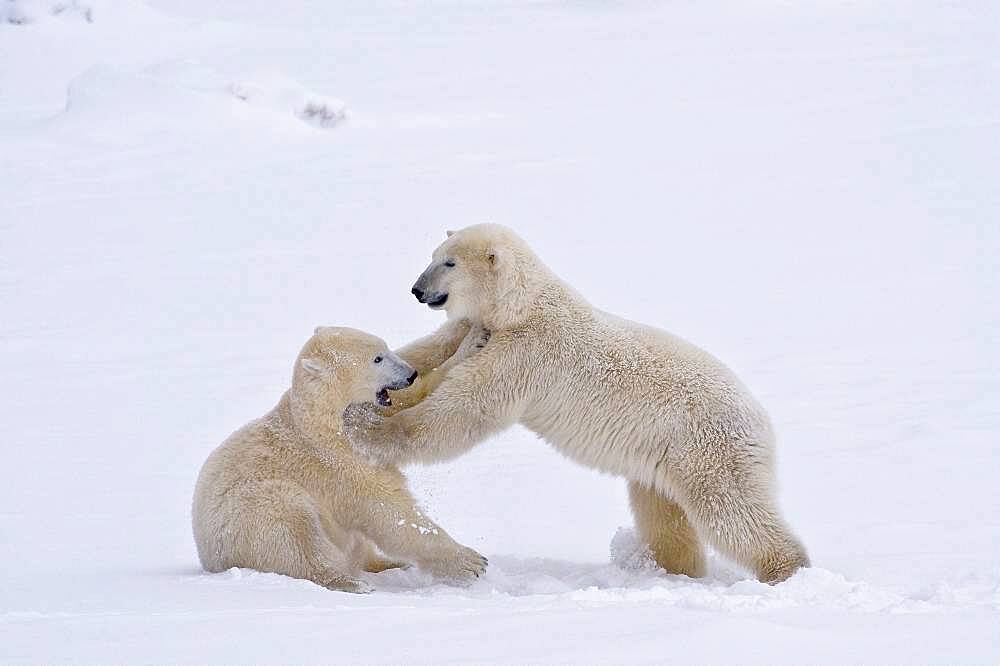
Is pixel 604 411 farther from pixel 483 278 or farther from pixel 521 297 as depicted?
pixel 483 278

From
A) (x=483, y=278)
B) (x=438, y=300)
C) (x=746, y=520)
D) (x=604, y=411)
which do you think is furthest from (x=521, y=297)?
(x=746, y=520)

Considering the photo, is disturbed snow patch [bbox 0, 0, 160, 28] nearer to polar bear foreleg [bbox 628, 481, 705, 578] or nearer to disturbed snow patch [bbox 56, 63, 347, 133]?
disturbed snow patch [bbox 56, 63, 347, 133]

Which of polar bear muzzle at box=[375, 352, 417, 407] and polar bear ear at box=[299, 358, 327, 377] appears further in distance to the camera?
polar bear muzzle at box=[375, 352, 417, 407]

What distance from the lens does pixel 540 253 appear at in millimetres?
14406

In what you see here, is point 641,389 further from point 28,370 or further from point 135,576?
point 28,370

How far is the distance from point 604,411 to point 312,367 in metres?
1.41

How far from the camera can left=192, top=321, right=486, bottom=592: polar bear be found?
5375 millimetres

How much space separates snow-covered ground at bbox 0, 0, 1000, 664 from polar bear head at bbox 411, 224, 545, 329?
1.28 m

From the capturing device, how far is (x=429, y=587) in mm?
5629

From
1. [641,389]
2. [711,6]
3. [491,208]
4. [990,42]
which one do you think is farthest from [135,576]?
[711,6]

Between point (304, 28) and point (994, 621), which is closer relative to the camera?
→ point (994, 621)

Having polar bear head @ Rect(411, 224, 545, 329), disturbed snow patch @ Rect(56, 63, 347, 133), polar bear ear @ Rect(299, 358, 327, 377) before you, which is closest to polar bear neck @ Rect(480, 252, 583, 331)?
polar bear head @ Rect(411, 224, 545, 329)

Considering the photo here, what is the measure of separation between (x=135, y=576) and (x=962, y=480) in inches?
176

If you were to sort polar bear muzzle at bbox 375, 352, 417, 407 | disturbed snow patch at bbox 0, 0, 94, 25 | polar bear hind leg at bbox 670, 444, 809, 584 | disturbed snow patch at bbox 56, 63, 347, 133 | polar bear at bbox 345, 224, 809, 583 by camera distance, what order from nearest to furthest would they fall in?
polar bear hind leg at bbox 670, 444, 809, 584
polar bear at bbox 345, 224, 809, 583
polar bear muzzle at bbox 375, 352, 417, 407
disturbed snow patch at bbox 56, 63, 347, 133
disturbed snow patch at bbox 0, 0, 94, 25
